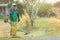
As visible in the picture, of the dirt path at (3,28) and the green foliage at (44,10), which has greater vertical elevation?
the green foliage at (44,10)

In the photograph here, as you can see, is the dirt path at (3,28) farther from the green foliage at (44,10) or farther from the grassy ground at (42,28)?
the green foliage at (44,10)

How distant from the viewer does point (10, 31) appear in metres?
2.39

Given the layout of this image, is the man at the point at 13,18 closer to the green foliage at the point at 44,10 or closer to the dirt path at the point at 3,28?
the dirt path at the point at 3,28

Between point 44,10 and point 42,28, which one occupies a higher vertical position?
point 44,10

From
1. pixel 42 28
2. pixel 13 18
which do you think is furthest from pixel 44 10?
pixel 13 18

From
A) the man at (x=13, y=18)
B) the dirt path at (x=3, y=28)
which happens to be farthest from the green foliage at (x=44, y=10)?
the dirt path at (x=3, y=28)

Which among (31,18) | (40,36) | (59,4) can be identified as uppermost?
(59,4)

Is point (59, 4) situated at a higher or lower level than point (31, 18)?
higher

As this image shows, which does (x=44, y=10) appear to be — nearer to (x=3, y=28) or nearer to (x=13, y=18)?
(x=13, y=18)

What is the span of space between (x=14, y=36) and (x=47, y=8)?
1.62 ft

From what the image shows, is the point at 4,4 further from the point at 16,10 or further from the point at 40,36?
the point at 40,36

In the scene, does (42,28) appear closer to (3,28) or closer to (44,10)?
(44,10)

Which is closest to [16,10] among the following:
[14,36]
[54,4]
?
[14,36]

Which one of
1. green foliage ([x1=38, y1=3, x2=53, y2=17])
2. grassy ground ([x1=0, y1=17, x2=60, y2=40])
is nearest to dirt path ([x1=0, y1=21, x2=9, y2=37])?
grassy ground ([x1=0, y1=17, x2=60, y2=40])
